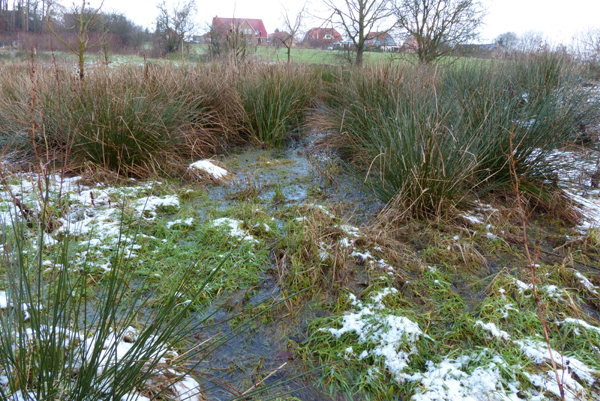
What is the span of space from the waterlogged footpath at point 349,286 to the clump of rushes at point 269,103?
209 centimetres

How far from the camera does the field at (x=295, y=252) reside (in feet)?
4.04

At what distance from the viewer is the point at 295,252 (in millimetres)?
2539

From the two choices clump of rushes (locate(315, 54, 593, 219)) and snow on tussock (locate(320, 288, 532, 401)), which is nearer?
snow on tussock (locate(320, 288, 532, 401))

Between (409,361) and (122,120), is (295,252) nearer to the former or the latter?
(409,361)

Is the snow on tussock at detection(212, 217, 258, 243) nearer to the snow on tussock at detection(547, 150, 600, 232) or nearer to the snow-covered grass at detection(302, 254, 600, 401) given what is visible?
the snow-covered grass at detection(302, 254, 600, 401)

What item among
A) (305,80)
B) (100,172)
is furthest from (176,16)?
(100,172)

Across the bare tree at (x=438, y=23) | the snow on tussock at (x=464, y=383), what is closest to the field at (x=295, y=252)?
the snow on tussock at (x=464, y=383)

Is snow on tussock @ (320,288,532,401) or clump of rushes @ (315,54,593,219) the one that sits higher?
clump of rushes @ (315,54,593,219)

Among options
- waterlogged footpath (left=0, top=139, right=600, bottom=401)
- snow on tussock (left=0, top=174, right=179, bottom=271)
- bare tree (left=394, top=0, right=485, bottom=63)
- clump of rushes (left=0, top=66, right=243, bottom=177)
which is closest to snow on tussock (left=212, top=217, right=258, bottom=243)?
waterlogged footpath (left=0, top=139, right=600, bottom=401)

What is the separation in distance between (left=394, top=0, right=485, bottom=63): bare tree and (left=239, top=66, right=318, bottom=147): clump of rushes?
8.39 metres

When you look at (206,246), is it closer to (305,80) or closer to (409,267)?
(409,267)

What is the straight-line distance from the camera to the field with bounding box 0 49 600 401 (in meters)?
1.23

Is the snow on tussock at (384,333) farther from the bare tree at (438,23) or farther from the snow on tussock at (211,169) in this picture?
the bare tree at (438,23)

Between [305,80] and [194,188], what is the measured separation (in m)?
3.53
